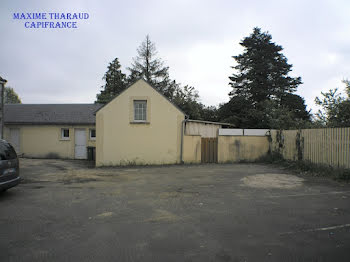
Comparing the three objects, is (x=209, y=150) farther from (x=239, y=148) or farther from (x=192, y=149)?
(x=239, y=148)

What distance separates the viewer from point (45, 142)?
1994cm

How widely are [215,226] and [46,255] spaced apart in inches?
113

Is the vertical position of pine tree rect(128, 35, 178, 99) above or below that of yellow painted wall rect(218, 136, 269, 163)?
above

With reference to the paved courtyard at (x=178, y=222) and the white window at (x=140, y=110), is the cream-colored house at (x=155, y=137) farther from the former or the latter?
the paved courtyard at (x=178, y=222)

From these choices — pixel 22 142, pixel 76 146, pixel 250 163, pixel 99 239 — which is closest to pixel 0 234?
pixel 99 239

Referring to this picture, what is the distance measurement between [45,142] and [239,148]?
1583 centimetres

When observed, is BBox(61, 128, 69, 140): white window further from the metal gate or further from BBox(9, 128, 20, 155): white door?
the metal gate

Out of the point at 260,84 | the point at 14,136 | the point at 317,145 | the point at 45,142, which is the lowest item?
the point at 45,142

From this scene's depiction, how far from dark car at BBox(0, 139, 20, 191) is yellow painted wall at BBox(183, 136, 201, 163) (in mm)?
9072

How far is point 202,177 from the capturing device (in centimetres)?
1006

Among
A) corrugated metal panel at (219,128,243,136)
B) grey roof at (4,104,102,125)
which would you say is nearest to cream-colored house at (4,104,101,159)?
grey roof at (4,104,102,125)

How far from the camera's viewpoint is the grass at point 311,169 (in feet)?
29.3

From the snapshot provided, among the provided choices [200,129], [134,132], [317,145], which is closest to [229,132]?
[200,129]

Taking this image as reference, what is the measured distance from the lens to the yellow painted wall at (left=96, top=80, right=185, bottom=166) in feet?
47.1
